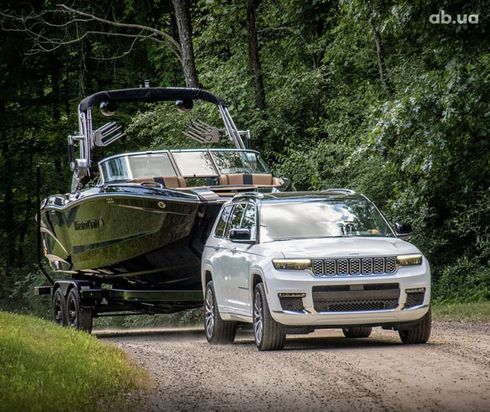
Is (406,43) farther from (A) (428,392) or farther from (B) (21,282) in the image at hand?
(A) (428,392)

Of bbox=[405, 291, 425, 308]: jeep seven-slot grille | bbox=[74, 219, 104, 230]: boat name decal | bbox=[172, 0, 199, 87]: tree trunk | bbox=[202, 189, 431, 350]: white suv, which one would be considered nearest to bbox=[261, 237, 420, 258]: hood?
bbox=[202, 189, 431, 350]: white suv

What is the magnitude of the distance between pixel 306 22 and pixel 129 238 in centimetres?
1801

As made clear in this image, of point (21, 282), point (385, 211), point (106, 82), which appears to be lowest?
point (21, 282)

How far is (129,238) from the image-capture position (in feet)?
63.8

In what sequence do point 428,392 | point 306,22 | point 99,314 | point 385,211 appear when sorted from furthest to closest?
point 306,22 → point 385,211 → point 99,314 → point 428,392

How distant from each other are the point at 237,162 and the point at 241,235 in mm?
4993

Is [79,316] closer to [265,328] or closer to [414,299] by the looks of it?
[265,328]

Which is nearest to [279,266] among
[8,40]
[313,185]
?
[313,185]

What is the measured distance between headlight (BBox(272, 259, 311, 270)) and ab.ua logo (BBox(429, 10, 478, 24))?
734 centimetres

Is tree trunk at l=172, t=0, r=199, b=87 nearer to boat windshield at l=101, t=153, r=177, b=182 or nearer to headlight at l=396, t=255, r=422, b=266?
boat windshield at l=101, t=153, r=177, b=182

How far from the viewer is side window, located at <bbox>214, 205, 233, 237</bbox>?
57.6 ft

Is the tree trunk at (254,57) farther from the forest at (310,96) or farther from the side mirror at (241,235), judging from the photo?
the side mirror at (241,235)

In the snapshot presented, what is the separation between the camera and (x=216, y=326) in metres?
17.3

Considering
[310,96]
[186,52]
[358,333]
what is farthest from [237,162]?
[310,96]
